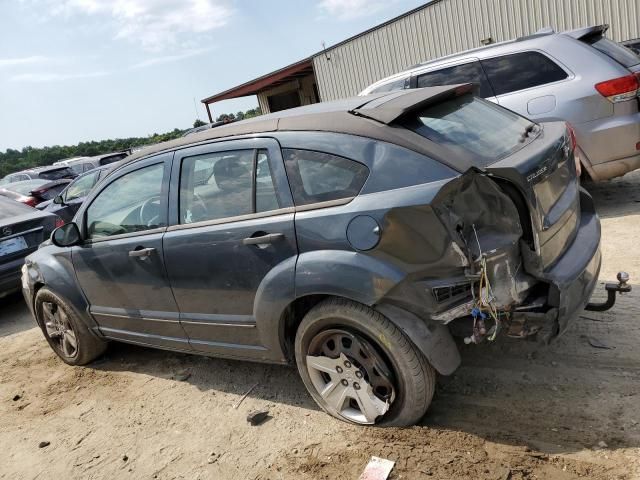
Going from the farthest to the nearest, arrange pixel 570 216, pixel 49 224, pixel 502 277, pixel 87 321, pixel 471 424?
pixel 49 224 → pixel 87 321 → pixel 570 216 → pixel 471 424 → pixel 502 277

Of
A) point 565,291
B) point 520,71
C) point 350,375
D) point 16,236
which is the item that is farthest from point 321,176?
point 16,236

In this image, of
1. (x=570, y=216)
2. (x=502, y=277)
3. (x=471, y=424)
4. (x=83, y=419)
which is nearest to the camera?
(x=502, y=277)

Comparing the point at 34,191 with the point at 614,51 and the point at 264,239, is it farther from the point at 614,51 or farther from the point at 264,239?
the point at 614,51

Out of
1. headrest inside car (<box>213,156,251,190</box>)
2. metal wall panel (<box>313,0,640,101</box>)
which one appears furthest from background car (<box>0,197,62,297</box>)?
metal wall panel (<box>313,0,640,101</box>)

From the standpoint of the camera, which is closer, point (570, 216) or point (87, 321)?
point (570, 216)

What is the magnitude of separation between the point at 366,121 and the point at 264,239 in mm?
874

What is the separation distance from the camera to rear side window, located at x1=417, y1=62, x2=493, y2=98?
20.2ft

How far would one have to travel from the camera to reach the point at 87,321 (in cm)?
439

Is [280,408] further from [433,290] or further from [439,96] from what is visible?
[439,96]

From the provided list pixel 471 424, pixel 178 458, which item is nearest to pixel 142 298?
pixel 178 458

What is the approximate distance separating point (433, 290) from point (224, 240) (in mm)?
1329

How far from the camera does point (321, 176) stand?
2.89m

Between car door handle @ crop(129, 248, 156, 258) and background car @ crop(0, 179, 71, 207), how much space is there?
9411mm

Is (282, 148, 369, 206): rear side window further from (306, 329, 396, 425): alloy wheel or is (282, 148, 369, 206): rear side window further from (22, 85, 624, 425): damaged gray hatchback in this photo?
(306, 329, 396, 425): alloy wheel
